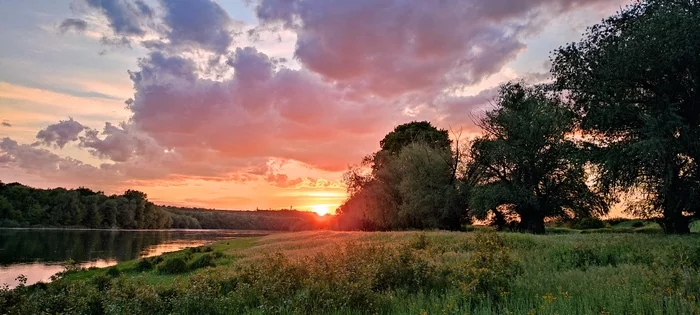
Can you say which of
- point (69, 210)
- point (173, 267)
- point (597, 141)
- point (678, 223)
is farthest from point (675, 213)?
point (69, 210)

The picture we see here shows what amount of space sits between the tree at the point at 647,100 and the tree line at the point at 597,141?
0.21 feet

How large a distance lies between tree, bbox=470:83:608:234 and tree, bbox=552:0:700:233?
7.34 meters

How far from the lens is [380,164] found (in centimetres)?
6731

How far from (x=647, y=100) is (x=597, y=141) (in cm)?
389

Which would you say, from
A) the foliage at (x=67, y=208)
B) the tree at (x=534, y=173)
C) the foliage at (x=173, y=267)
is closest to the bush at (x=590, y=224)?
the tree at (x=534, y=173)

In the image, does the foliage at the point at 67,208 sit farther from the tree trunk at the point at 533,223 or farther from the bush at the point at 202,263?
the tree trunk at the point at 533,223

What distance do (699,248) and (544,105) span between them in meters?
27.2

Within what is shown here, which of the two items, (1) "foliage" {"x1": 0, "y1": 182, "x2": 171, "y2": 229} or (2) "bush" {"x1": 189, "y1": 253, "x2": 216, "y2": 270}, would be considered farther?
(1) "foliage" {"x1": 0, "y1": 182, "x2": 171, "y2": 229}

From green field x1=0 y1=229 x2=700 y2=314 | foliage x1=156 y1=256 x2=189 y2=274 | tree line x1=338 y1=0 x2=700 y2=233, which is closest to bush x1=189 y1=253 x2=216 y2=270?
foliage x1=156 y1=256 x2=189 y2=274

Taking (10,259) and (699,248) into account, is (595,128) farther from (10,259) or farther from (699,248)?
(10,259)

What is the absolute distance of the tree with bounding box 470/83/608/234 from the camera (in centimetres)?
3700

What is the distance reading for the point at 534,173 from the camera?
38312mm

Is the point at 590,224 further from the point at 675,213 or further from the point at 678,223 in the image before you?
the point at 675,213

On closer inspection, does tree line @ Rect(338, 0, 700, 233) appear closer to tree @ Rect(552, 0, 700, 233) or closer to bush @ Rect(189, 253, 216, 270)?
tree @ Rect(552, 0, 700, 233)
